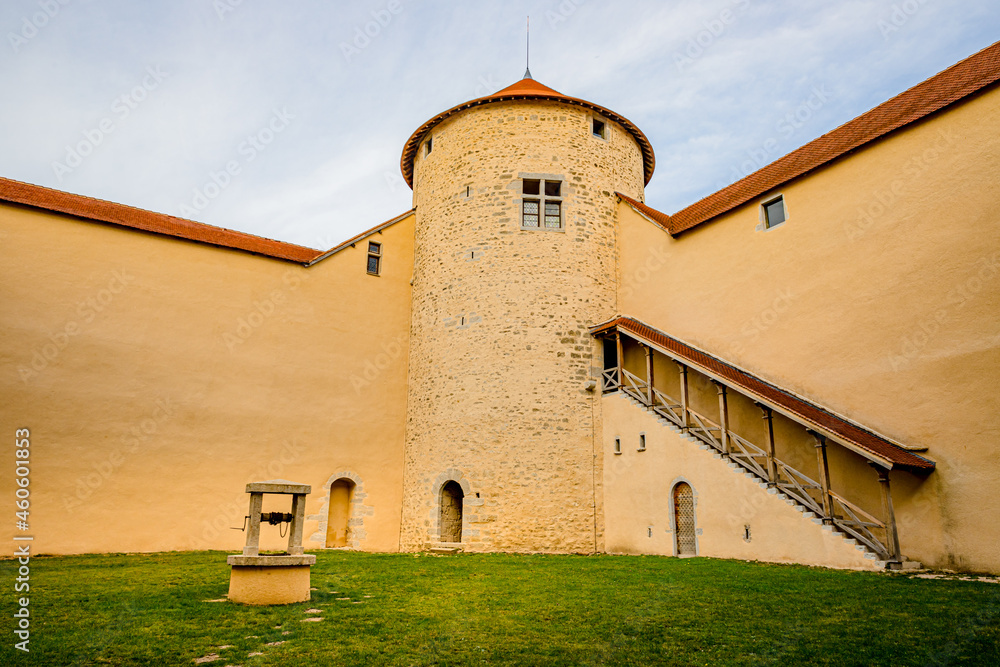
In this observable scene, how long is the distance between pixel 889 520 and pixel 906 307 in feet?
12.1

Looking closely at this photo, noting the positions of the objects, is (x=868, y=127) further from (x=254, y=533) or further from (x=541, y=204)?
(x=254, y=533)

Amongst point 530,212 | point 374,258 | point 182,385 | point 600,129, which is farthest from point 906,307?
point 182,385

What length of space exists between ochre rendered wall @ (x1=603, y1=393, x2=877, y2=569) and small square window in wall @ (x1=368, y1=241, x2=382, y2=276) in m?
7.32

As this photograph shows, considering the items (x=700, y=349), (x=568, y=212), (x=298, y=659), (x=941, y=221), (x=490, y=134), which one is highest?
(x=490, y=134)

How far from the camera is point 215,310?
15.6 metres

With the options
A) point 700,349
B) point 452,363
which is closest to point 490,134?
point 452,363

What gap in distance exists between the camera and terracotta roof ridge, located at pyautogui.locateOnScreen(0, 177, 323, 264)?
14227 millimetres

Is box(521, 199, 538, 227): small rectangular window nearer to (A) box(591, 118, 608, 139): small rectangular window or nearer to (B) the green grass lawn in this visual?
(A) box(591, 118, 608, 139): small rectangular window

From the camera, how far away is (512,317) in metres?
16.3

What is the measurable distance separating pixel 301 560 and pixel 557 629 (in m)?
2.97

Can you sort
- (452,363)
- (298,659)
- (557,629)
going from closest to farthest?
1. (298,659)
2. (557,629)
3. (452,363)

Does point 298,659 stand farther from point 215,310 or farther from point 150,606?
point 215,310

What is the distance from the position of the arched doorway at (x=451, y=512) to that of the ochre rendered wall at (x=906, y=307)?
734 centimetres

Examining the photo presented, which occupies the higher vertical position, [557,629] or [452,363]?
[452,363]
